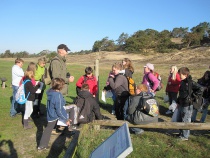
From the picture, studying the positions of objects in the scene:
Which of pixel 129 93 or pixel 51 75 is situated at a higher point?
pixel 51 75

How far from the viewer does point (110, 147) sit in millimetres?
2299

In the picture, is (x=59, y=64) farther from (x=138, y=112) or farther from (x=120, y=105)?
(x=138, y=112)

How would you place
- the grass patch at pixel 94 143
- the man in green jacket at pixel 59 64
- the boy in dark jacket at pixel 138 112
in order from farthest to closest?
the man in green jacket at pixel 59 64
the boy in dark jacket at pixel 138 112
the grass patch at pixel 94 143

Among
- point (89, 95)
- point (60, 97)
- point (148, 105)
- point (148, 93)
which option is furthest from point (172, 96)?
point (60, 97)

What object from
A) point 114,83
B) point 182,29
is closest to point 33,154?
point 114,83

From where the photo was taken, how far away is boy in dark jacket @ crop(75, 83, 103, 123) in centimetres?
584

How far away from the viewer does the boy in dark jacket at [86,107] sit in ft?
19.1

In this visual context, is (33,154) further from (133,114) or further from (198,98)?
(198,98)

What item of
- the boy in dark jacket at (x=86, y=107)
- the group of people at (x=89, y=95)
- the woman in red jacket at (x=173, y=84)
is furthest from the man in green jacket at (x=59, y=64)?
the woman in red jacket at (x=173, y=84)

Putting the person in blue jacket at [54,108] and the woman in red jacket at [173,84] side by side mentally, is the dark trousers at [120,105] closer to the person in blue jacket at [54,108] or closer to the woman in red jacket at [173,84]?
the person in blue jacket at [54,108]

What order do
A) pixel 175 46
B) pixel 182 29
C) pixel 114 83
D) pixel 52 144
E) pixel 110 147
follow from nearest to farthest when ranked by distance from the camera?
pixel 110 147 < pixel 52 144 < pixel 114 83 < pixel 175 46 < pixel 182 29

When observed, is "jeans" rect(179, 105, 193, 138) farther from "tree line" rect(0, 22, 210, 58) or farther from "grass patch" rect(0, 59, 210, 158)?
"tree line" rect(0, 22, 210, 58)

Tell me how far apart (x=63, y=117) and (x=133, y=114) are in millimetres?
1636

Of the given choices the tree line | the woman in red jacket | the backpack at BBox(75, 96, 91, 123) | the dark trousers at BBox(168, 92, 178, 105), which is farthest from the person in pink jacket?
the tree line
